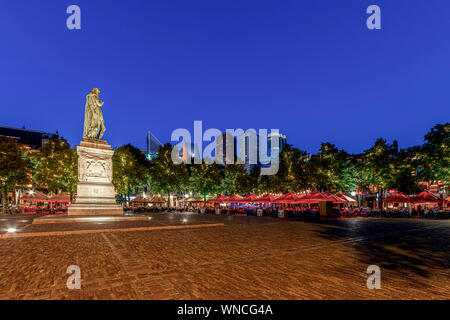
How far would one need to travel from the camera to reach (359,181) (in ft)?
152

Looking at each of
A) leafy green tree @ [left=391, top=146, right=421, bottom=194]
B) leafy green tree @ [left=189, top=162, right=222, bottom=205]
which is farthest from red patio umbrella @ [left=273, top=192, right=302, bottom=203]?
leafy green tree @ [left=189, top=162, right=222, bottom=205]

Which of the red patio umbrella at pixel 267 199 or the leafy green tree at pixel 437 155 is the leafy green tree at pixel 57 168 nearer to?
the red patio umbrella at pixel 267 199

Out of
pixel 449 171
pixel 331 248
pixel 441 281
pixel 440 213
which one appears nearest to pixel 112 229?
pixel 331 248

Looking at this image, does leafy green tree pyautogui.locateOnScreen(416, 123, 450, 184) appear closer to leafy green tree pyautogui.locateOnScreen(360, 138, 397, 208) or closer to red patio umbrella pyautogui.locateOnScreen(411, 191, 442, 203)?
leafy green tree pyautogui.locateOnScreen(360, 138, 397, 208)

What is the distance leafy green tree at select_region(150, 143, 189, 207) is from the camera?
5535 centimetres

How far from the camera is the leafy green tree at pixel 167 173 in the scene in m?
55.3

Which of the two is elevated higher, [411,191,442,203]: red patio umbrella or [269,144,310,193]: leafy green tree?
[269,144,310,193]: leafy green tree

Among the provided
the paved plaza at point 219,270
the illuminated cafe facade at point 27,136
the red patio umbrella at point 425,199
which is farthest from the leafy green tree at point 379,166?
the illuminated cafe facade at point 27,136

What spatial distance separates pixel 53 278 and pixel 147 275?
6.22 ft

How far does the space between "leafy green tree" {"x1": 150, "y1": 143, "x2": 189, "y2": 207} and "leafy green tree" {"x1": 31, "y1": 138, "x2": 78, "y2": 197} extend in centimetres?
1869

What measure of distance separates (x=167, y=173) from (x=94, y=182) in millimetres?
35232
